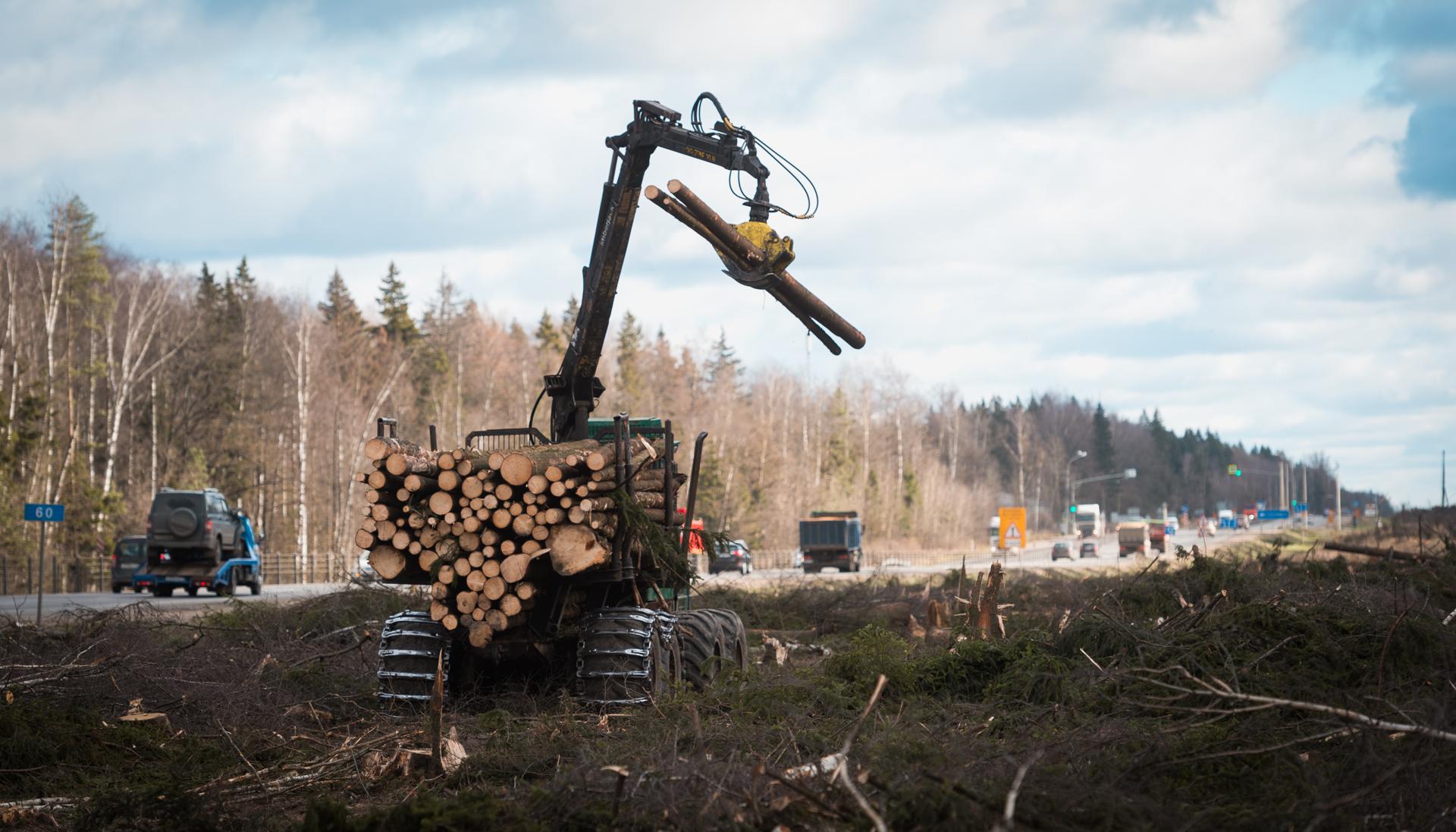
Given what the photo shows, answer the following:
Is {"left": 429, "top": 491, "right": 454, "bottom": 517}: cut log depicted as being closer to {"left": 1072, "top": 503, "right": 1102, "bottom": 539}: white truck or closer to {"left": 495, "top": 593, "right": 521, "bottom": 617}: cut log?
{"left": 495, "top": 593, "right": 521, "bottom": 617}: cut log

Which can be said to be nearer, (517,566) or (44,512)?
(517,566)

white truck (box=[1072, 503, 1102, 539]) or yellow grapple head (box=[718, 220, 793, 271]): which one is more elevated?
yellow grapple head (box=[718, 220, 793, 271])

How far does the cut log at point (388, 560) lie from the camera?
388 inches

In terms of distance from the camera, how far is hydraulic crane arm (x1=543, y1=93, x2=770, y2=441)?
443 inches

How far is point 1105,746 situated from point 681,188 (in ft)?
19.6

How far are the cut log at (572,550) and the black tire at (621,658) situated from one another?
31.4 inches

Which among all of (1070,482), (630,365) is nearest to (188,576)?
(630,365)

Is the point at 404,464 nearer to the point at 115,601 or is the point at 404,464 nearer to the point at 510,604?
the point at 510,604

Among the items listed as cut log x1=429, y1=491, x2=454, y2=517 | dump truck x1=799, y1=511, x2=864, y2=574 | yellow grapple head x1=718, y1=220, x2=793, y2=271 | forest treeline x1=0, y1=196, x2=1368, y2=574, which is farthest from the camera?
dump truck x1=799, y1=511, x2=864, y2=574

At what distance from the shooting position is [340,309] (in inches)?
2611

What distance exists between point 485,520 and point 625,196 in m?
3.41

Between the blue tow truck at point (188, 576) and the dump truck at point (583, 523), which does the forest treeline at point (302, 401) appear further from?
the dump truck at point (583, 523)

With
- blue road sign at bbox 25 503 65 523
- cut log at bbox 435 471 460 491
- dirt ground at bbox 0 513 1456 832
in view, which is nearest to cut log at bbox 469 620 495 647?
dirt ground at bbox 0 513 1456 832

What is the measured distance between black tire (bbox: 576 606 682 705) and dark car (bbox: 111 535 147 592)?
24.8 m
